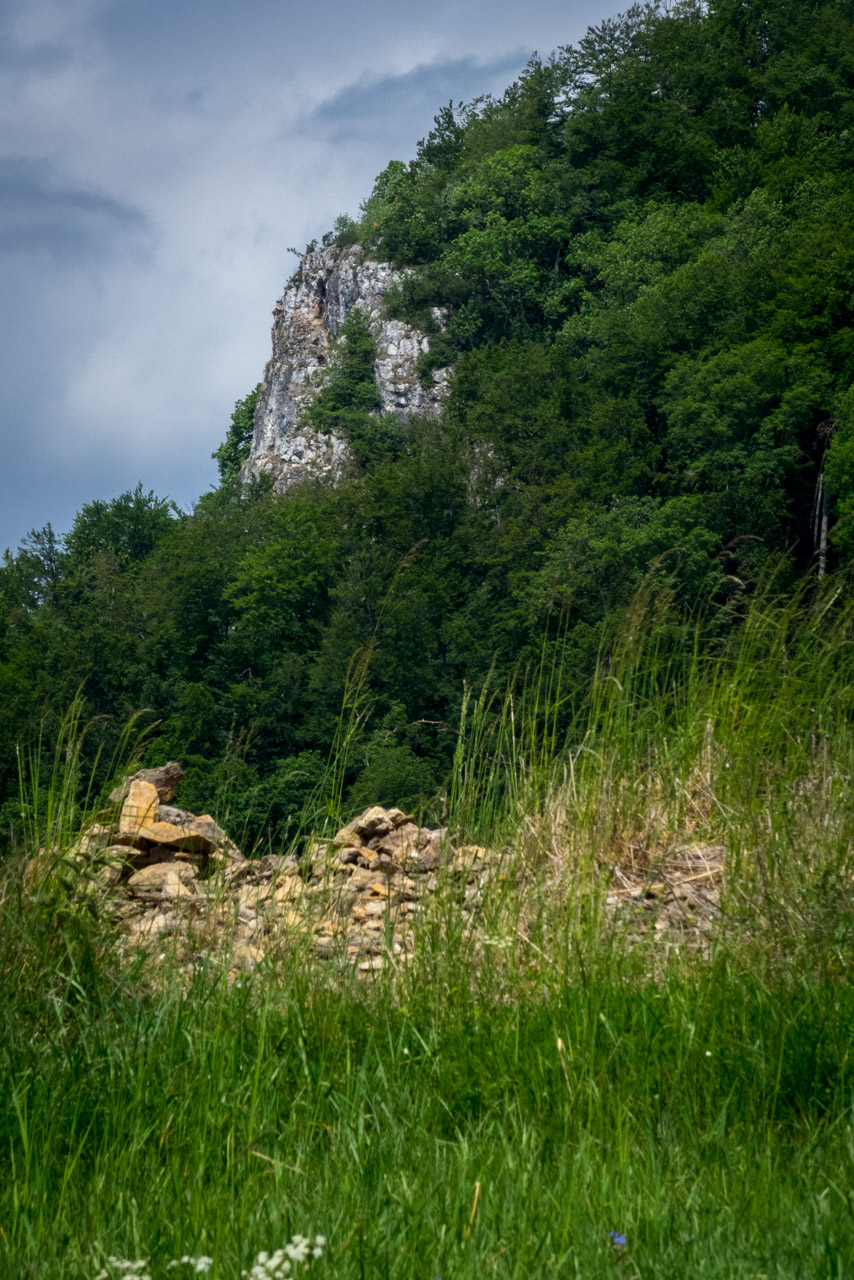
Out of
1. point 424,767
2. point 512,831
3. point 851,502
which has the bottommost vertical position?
point 424,767

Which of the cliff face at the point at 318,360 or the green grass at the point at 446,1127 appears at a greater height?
the cliff face at the point at 318,360

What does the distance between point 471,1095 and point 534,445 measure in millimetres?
36401

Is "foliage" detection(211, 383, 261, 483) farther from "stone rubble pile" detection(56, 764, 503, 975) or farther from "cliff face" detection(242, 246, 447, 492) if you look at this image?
"stone rubble pile" detection(56, 764, 503, 975)

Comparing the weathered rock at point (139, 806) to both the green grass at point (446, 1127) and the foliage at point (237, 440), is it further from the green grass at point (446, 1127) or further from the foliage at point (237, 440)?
the foliage at point (237, 440)

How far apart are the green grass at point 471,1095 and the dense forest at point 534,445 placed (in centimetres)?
1635

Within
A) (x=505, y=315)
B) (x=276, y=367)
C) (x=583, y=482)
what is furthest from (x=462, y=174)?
(x=583, y=482)

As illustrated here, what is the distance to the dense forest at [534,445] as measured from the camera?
93.2 feet

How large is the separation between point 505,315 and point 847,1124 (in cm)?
5037

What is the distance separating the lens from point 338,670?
34.8 metres

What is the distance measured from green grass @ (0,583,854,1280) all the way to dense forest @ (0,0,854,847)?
16.4 m

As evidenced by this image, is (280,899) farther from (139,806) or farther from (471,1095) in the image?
(139,806)

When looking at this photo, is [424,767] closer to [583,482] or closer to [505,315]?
[583,482]

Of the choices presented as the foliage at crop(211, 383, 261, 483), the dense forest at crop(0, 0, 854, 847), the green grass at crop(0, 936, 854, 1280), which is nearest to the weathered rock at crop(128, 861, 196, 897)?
the green grass at crop(0, 936, 854, 1280)

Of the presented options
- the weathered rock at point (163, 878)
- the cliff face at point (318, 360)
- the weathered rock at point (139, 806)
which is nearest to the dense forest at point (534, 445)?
the cliff face at point (318, 360)
